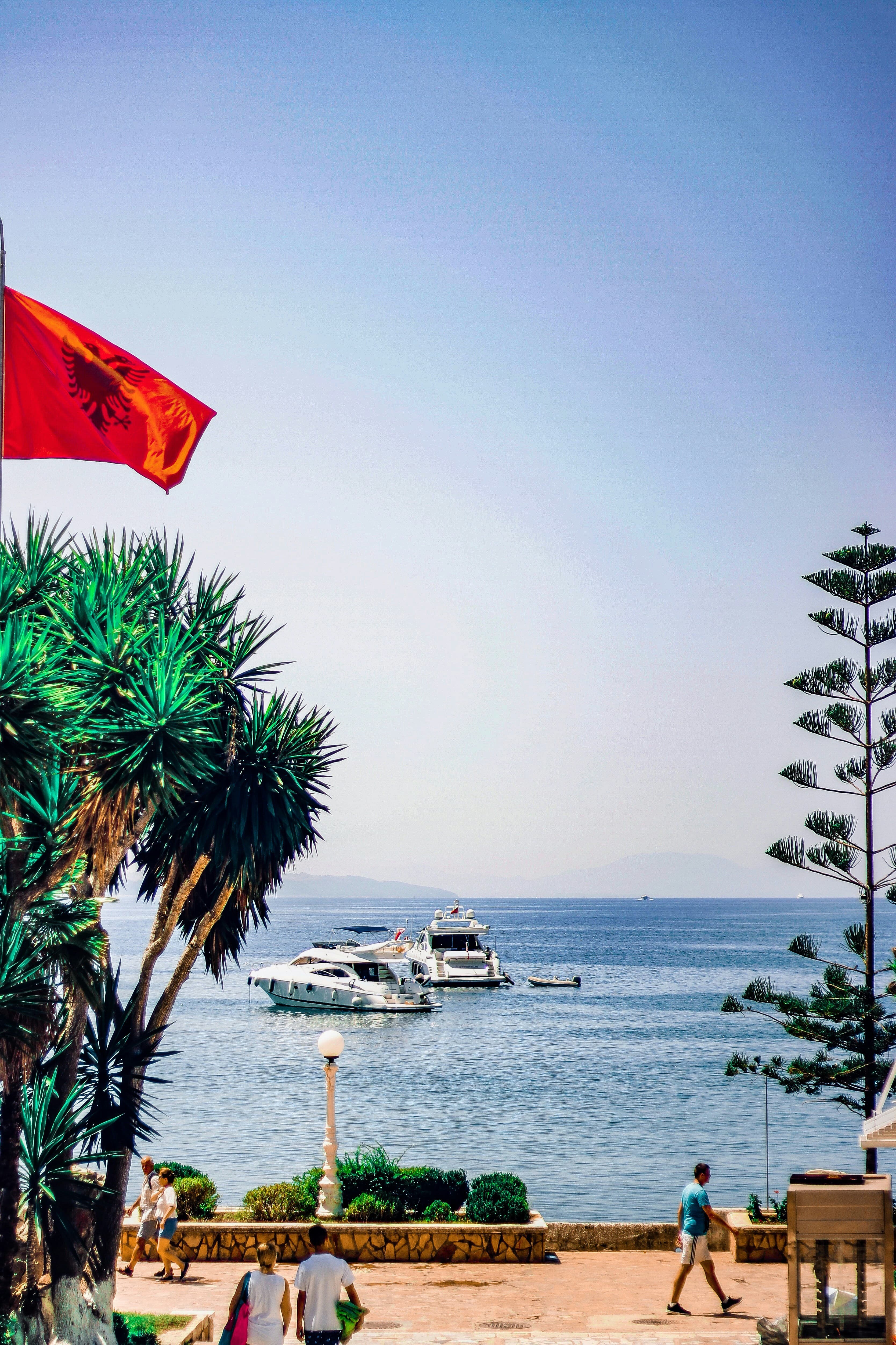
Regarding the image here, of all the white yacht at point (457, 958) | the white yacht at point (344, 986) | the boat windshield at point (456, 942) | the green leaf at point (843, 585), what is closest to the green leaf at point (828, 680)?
the green leaf at point (843, 585)

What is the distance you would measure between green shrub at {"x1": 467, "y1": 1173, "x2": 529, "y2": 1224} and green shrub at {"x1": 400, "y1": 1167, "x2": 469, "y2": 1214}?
0.50 m

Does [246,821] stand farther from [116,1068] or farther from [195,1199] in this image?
[195,1199]

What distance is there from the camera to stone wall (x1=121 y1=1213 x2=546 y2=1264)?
1623cm

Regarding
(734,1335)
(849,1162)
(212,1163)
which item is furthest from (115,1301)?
(849,1162)

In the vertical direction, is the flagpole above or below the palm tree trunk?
above

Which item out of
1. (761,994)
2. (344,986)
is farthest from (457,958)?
(761,994)

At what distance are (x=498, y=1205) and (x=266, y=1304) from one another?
748 centimetres

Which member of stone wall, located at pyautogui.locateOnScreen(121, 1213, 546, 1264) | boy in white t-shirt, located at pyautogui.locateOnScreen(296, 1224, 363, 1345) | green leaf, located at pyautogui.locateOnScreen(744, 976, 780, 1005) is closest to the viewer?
boy in white t-shirt, located at pyautogui.locateOnScreen(296, 1224, 363, 1345)

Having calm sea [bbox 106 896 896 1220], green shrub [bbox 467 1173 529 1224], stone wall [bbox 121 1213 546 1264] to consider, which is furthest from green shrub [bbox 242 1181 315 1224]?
calm sea [bbox 106 896 896 1220]

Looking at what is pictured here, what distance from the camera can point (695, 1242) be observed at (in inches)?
550

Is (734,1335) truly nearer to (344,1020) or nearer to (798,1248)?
(798,1248)

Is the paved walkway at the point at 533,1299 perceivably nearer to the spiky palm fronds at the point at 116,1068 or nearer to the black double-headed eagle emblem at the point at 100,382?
the spiky palm fronds at the point at 116,1068

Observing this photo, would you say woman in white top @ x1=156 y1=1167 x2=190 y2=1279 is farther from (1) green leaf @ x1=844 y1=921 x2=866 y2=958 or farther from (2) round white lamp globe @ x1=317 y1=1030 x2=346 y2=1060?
(1) green leaf @ x1=844 y1=921 x2=866 y2=958

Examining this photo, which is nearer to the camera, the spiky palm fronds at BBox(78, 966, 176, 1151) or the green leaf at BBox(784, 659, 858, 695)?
the spiky palm fronds at BBox(78, 966, 176, 1151)
